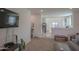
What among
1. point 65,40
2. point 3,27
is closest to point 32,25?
point 3,27

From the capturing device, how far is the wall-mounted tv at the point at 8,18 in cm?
214

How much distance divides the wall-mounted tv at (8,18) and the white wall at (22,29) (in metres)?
0.08

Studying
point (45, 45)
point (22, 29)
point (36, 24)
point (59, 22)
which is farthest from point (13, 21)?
point (59, 22)

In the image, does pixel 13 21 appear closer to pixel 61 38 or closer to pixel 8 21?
pixel 8 21

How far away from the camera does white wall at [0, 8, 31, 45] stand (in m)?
2.16

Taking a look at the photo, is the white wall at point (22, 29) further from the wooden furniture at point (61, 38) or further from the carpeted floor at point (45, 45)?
the wooden furniture at point (61, 38)

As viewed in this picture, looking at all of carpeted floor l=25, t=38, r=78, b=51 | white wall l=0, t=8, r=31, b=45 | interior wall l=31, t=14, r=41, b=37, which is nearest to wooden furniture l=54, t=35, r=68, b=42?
carpeted floor l=25, t=38, r=78, b=51

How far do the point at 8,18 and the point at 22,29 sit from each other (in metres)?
0.35

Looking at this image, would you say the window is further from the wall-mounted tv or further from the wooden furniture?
the wall-mounted tv

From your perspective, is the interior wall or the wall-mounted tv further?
the interior wall

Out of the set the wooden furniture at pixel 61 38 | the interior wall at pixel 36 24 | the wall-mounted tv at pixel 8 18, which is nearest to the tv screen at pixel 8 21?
the wall-mounted tv at pixel 8 18

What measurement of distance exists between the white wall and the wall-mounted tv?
79 mm
